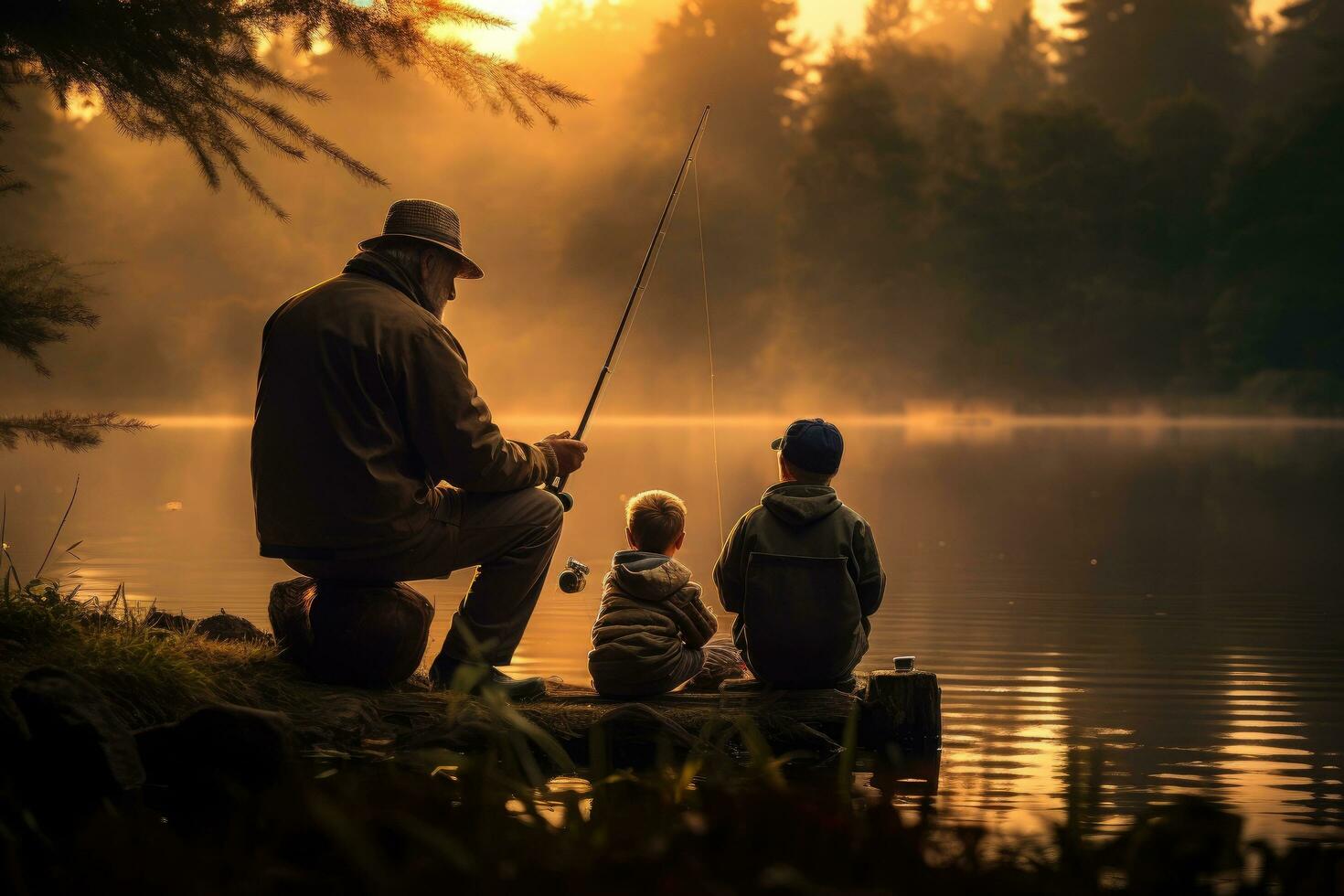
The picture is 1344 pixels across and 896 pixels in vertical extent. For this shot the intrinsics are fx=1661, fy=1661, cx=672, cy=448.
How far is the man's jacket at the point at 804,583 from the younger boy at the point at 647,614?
0.21 meters

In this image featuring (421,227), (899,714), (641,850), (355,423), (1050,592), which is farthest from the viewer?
(1050,592)

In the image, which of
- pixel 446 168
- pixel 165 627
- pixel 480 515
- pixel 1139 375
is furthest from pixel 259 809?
pixel 446 168

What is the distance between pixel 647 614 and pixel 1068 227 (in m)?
49.0

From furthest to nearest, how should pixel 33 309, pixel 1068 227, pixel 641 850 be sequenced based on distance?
pixel 1068 227
pixel 33 309
pixel 641 850

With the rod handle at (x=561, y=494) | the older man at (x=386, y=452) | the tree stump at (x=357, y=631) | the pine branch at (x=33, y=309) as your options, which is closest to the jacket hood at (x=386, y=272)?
the older man at (x=386, y=452)

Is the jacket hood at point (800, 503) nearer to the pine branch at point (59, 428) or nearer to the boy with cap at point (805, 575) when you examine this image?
the boy with cap at point (805, 575)

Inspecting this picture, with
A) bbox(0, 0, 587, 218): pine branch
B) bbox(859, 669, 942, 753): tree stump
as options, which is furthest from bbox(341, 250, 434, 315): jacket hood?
bbox(859, 669, 942, 753): tree stump

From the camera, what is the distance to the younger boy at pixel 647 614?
5262 millimetres

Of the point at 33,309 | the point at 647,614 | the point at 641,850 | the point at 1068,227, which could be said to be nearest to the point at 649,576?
the point at 647,614

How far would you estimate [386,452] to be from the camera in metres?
5.02

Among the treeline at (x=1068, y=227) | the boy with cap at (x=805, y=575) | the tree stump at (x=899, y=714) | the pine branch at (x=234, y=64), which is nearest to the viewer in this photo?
the tree stump at (x=899, y=714)

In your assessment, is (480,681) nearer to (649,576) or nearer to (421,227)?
(649,576)

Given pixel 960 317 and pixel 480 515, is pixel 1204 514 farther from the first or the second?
pixel 960 317

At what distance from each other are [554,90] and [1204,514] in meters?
12.6
